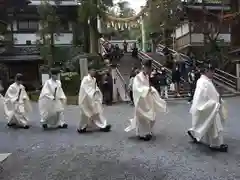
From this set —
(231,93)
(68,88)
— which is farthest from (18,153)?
(231,93)

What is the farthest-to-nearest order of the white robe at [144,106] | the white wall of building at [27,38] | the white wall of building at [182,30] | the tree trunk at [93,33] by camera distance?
1. the white wall of building at [182,30]
2. the white wall of building at [27,38]
3. the tree trunk at [93,33]
4. the white robe at [144,106]

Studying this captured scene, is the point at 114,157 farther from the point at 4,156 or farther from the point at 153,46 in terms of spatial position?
the point at 153,46

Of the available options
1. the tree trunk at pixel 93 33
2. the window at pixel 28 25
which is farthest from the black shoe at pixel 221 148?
the window at pixel 28 25

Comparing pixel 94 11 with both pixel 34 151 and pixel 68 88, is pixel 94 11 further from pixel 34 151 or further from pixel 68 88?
pixel 34 151

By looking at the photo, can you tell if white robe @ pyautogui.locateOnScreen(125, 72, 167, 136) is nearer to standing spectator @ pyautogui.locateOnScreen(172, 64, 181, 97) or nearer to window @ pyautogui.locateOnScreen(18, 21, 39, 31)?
standing spectator @ pyautogui.locateOnScreen(172, 64, 181, 97)

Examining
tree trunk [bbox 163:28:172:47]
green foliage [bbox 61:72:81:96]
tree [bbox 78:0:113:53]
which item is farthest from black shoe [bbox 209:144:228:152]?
tree trunk [bbox 163:28:172:47]

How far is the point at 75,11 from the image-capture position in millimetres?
29484

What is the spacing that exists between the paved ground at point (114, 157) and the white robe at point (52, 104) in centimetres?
72

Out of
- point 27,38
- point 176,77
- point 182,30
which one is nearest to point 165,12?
point 182,30

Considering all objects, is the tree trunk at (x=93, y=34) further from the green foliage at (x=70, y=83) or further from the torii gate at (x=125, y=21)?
the green foliage at (x=70, y=83)

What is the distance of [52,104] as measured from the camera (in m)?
10.4

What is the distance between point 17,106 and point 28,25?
1994 centimetres

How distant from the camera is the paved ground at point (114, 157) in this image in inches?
224

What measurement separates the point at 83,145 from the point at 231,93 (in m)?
13.9
